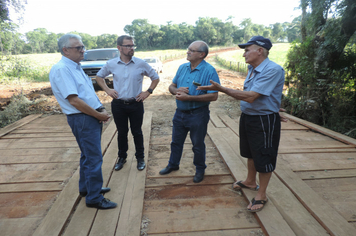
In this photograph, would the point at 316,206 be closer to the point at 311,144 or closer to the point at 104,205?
the point at 311,144

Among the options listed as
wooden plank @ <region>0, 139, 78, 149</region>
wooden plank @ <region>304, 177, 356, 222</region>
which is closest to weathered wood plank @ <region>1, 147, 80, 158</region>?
wooden plank @ <region>0, 139, 78, 149</region>

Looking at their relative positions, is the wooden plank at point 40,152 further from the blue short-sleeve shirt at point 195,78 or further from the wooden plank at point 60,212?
the blue short-sleeve shirt at point 195,78

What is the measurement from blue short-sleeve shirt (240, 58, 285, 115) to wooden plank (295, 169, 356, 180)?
1269 millimetres

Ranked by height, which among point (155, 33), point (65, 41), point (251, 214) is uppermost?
point (155, 33)

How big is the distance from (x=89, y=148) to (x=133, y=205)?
0.73 metres

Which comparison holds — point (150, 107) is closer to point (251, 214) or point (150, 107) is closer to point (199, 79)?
point (199, 79)

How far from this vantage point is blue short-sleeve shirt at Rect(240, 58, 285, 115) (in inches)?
77.3

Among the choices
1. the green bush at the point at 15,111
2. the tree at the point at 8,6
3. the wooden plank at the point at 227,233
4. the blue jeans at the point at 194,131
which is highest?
the tree at the point at 8,6

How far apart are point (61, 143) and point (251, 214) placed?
3359 millimetres

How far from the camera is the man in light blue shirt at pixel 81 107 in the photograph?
1961 mm

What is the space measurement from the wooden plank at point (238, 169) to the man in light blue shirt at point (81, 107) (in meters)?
1.49

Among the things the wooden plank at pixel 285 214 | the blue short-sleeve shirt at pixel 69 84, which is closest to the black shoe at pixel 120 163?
the blue short-sleeve shirt at pixel 69 84

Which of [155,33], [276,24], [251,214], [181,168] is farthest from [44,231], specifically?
[276,24]

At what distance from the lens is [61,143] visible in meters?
3.93
